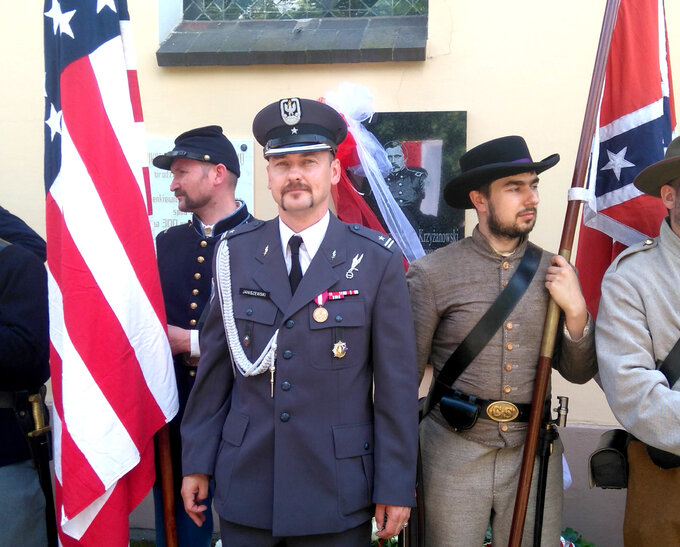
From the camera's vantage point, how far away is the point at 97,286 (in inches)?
104

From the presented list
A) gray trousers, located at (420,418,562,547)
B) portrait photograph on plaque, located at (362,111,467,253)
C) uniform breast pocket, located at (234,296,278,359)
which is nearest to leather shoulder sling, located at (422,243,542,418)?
gray trousers, located at (420,418,562,547)

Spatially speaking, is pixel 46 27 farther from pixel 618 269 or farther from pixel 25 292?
pixel 618 269

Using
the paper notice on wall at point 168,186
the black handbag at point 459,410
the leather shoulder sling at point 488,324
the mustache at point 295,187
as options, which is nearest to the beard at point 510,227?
the leather shoulder sling at point 488,324

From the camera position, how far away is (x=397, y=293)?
237 centimetres

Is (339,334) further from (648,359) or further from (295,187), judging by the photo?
(648,359)

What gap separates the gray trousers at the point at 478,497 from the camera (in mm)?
2600

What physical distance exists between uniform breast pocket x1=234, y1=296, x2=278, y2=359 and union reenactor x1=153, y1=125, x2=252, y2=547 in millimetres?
796

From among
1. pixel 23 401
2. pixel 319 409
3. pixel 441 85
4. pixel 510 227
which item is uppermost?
pixel 441 85

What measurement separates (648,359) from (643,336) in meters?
0.08

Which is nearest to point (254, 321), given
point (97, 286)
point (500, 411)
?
point (97, 286)

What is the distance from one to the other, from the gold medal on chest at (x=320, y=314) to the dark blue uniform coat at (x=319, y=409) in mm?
14

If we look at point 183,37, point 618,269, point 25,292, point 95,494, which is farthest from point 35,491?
point 183,37

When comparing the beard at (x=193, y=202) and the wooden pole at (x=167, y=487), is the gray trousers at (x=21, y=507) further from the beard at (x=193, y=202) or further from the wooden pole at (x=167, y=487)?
the beard at (x=193, y=202)

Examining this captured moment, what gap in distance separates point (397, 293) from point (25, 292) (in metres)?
1.45
